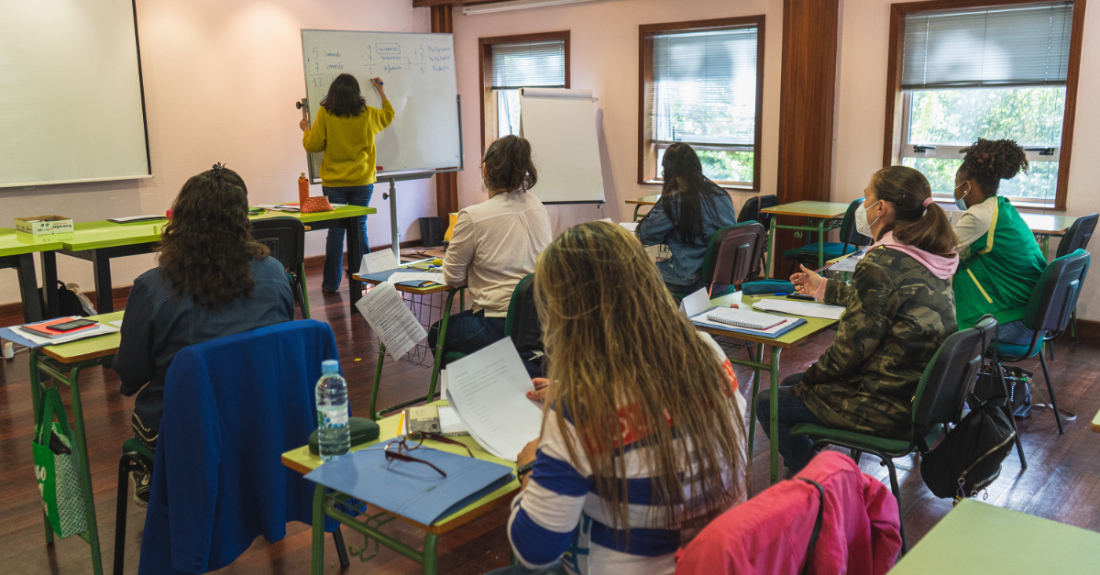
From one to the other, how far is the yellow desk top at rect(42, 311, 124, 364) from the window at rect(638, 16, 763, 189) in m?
5.43

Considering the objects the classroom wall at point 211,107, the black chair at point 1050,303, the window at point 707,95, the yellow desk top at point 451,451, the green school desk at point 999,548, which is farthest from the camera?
the window at point 707,95

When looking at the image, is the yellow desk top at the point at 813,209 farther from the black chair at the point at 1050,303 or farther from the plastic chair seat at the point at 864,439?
the plastic chair seat at the point at 864,439

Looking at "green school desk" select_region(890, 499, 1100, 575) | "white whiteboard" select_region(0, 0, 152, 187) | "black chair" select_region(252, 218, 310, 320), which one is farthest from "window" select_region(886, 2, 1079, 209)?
"white whiteboard" select_region(0, 0, 152, 187)

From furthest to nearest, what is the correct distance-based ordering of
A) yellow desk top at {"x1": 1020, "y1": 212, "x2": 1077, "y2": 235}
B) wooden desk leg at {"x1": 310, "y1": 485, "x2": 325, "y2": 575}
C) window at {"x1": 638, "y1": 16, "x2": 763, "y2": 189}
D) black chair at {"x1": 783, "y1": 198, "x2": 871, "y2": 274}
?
window at {"x1": 638, "y1": 16, "x2": 763, "y2": 189} < black chair at {"x1": 783, "y1": 198, "x2": 871, "y2": 274} < yellow desk top at {"x1": 1020, "y1": 212, "x2": 1077, "y2": 235} < wooden desk leg at {"x1": 310, "y1": 485, "x2": 325, "y2": 575}

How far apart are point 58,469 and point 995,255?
142 inches

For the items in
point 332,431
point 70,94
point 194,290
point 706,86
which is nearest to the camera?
point 332,431

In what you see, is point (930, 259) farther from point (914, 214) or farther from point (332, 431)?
point (332, 431)

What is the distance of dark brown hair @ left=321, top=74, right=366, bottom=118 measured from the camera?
5.99 metres

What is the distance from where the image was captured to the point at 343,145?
6062 millimetres

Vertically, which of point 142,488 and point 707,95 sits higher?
point 707,95

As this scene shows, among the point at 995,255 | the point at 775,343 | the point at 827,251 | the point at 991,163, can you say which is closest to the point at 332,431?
the point at 775,343

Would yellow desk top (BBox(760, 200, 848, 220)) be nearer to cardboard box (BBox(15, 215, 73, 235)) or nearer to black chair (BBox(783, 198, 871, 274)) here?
black chair (BBox(783, 198, 871, 274))

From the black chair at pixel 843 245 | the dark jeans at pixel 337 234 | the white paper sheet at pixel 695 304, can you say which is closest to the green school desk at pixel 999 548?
the white paper sheet at pixel 695 304

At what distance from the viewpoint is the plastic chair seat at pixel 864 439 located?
2289mm
